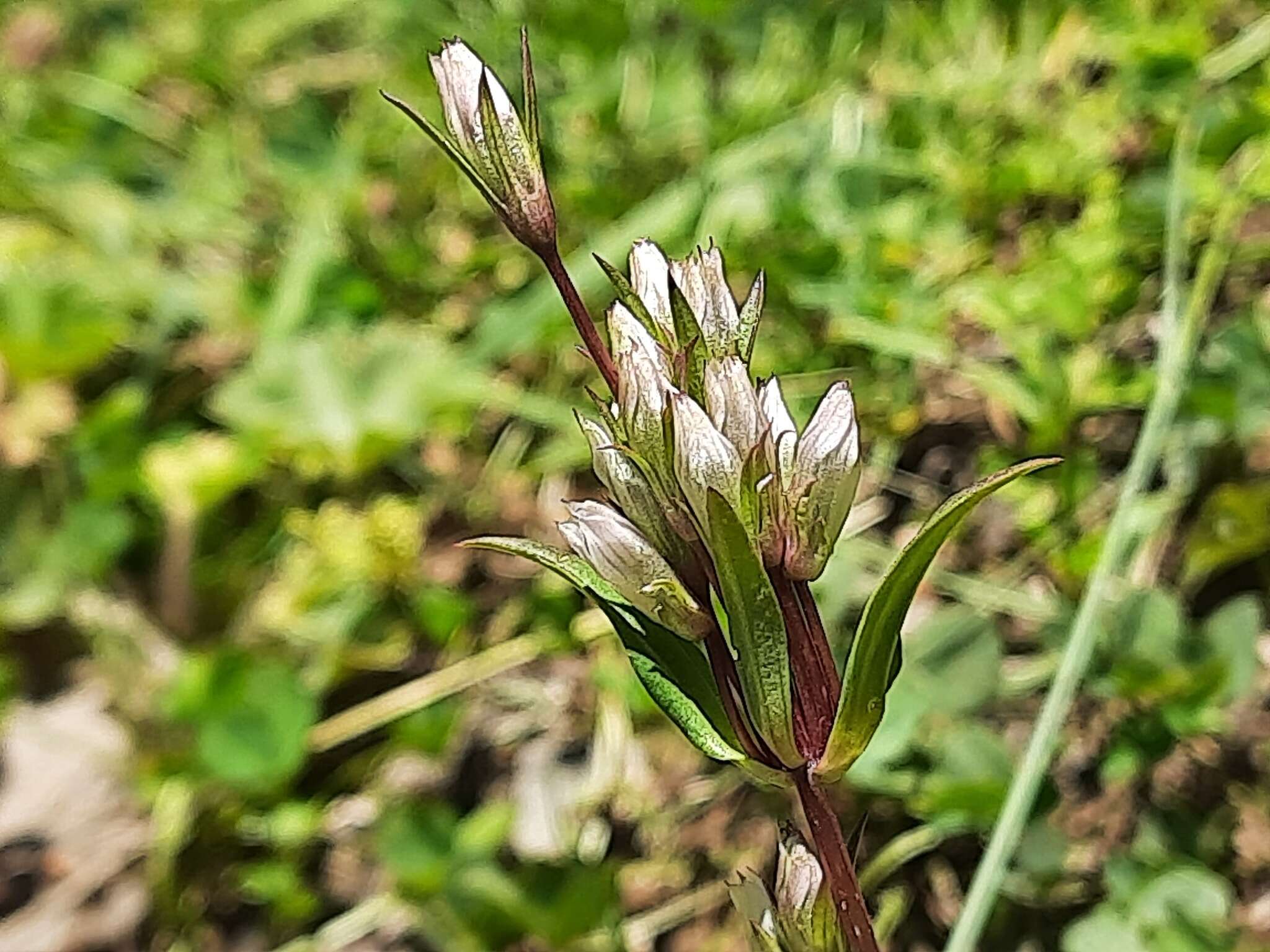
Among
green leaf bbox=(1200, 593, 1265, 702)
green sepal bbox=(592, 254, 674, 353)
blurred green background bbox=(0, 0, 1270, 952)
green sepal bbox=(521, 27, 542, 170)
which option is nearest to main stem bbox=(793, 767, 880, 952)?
green sepal bbox=(592, 254, 674, 353)

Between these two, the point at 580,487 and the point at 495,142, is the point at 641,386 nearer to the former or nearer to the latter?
the point at 495,142

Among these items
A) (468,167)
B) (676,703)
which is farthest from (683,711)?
(468,167)

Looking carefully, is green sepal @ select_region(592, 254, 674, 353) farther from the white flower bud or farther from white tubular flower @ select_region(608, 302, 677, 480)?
the white flower bud

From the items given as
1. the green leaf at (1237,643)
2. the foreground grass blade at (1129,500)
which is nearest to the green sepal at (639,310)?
the foreground grass blade at (1129,500)

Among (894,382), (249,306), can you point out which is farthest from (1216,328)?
(249,306)

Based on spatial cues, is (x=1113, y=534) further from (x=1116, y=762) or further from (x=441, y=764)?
(x=441, y=764)
